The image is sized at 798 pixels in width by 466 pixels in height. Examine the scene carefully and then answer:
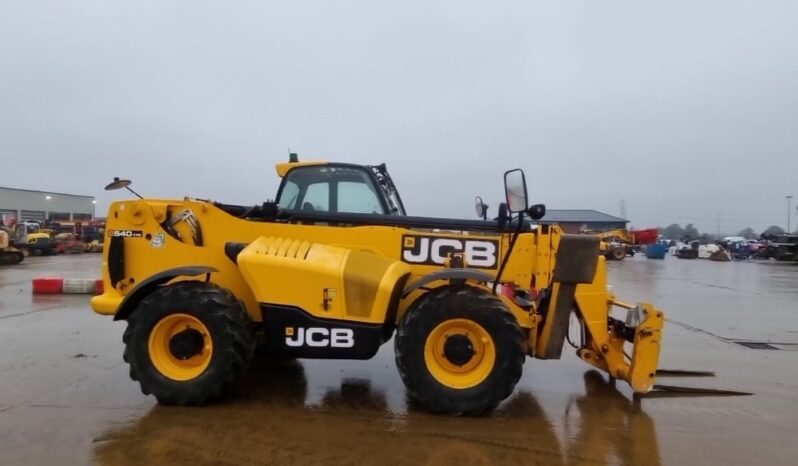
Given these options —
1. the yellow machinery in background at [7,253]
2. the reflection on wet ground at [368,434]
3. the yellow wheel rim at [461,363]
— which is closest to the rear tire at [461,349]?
the yellow wheel rim at [461,363]

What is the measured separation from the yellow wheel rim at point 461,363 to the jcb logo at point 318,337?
26.8 inches

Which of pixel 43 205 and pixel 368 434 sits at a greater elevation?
pixel 43 205

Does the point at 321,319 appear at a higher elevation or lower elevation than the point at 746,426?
higher

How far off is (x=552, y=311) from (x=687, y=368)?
261cm

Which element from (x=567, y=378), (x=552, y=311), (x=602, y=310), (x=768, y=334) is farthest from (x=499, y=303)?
(x=768, y=334)

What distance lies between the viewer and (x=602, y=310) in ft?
16.5

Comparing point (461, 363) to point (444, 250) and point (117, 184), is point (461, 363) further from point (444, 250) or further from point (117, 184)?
point (117, 184)

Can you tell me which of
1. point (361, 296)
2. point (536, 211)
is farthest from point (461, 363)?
point (536, 211)

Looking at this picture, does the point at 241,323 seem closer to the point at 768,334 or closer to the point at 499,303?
the point at 499,303

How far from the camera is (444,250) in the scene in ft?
16.5

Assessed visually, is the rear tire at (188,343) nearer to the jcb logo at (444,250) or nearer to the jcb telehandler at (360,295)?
the jcb telehandler at (360,295)

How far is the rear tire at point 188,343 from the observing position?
14.7 feet

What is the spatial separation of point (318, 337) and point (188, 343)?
106 cm

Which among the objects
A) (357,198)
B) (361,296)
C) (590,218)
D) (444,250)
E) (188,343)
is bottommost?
(188,343)
